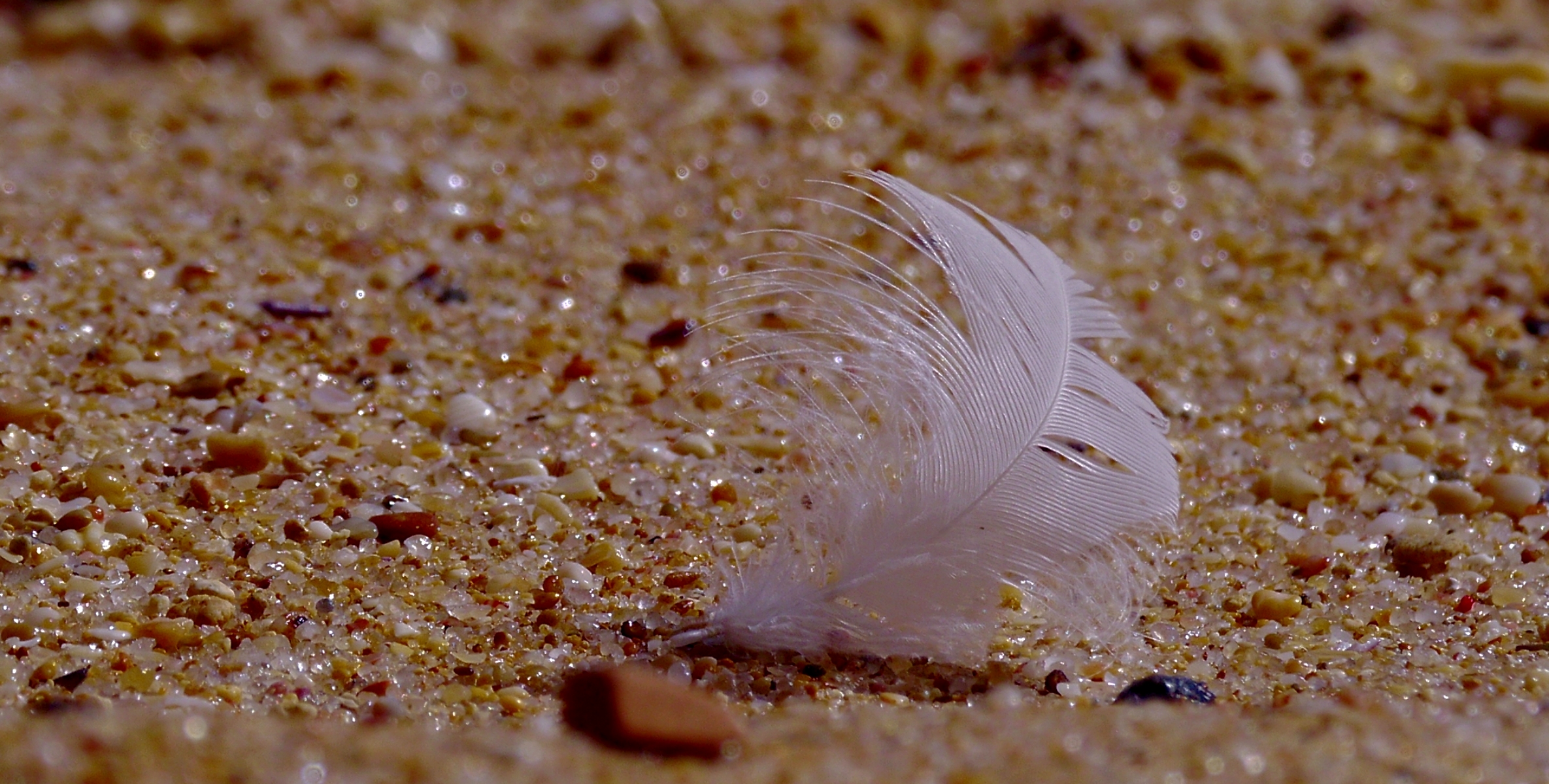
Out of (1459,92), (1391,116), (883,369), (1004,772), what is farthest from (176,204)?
(1459,92)

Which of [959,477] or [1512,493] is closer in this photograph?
[959,477]

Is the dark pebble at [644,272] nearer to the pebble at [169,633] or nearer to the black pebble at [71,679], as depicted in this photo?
the pebble at [169,633]

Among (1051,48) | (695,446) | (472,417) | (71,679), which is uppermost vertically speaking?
(1051,48)

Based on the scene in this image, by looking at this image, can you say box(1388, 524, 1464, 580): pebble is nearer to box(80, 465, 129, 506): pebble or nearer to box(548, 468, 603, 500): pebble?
box(548, 468, 603, 500): pebble

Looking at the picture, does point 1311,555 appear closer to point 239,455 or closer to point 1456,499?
point 1456,499

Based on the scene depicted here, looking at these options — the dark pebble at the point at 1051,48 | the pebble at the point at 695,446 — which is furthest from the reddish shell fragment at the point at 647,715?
the dark pebble at the point at 1051,48

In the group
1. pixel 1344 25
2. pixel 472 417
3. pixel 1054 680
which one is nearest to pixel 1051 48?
pixel 1344 25
